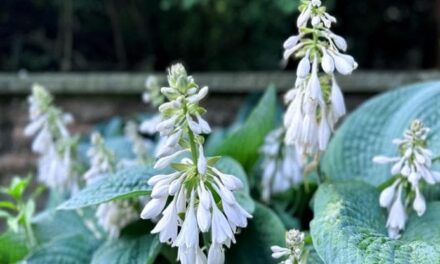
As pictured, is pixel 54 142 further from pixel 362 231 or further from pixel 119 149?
pixel 362 231

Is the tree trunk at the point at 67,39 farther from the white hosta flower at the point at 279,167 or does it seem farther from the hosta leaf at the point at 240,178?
the hosta leaf at the point at 240,178

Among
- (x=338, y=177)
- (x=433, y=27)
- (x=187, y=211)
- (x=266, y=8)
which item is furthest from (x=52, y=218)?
(x=433, y=27)

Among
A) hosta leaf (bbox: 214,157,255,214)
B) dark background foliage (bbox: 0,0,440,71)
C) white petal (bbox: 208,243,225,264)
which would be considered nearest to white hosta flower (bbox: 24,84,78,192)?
hosta leaf (bbox: 214,157,255,214)

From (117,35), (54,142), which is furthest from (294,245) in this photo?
(117,35)

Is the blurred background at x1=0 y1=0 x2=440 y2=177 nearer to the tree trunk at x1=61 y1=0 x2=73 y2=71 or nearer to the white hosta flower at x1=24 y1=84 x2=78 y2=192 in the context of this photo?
the tree trunk at x1=61 y1=0 x2=73 y2=71

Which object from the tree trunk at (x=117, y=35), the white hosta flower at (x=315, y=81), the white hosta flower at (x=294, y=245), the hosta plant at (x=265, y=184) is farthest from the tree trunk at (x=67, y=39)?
the white hosta flower at (x=294, y=245)

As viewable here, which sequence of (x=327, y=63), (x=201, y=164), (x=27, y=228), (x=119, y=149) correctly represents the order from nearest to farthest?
(x=201, y=164) < (x=327, y=63) < (x=27, y=228) < (x=119, y=149)
